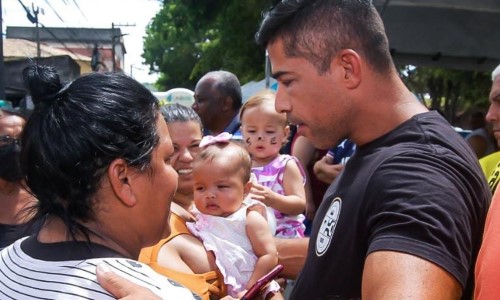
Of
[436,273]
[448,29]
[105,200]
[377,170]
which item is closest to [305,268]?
[377,170]

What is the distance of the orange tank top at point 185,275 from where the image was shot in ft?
8.33

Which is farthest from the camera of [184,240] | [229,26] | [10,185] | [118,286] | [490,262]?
[229,26]

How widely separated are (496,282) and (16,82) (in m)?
17.2

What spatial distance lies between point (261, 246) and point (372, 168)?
1208 millimetres

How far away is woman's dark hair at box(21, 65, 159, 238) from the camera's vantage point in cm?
154

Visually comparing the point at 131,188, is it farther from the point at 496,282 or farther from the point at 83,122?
the point at 496,282

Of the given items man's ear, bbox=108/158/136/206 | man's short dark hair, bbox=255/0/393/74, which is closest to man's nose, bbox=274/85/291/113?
man's short dark hair, bbox=255/0/393/74

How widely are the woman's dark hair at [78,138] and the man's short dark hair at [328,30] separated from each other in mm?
585

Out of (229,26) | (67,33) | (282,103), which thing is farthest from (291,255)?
(67,33)

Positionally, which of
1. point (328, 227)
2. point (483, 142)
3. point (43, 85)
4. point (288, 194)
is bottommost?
point (483, 142)

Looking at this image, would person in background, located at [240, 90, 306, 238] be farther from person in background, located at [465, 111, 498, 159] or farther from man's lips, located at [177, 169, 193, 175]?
person in background, located at [465, 111, 498, 159]

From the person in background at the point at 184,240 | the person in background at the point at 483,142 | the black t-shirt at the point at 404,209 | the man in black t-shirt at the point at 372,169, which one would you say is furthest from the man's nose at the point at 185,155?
the person in background at the point at 483,142

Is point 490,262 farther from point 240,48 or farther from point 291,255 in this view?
point 240,48

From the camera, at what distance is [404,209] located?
1.62 metres
